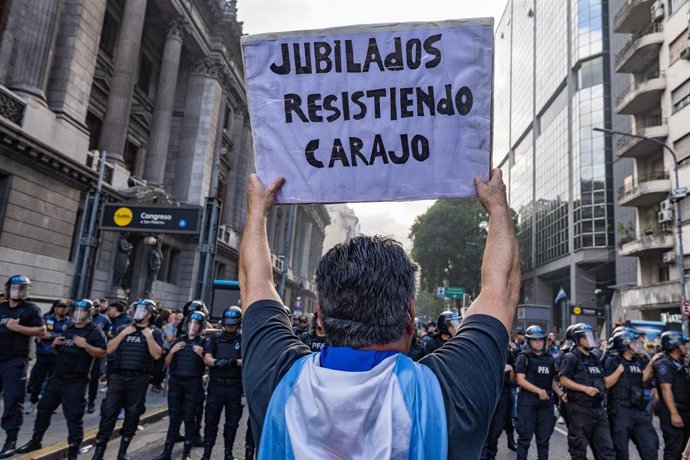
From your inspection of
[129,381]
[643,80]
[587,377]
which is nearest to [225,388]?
[129,381]

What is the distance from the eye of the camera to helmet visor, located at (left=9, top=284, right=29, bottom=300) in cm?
687

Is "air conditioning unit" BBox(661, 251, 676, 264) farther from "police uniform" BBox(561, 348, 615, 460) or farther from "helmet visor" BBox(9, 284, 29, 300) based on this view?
"helmet visor" BBox(9, 284, 29, 300)

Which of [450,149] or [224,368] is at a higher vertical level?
[450,149]

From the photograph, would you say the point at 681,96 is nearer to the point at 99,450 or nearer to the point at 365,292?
the point at 99,450

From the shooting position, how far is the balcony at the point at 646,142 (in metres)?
27.9

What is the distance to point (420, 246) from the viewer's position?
54062 mm

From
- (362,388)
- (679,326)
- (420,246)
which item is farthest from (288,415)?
(420,246)

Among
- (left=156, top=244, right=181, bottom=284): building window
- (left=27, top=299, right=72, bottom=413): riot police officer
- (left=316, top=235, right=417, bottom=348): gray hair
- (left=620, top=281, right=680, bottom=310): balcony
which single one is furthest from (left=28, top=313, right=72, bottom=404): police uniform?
(left=620, top=281, right=680, bottom=310): balcony

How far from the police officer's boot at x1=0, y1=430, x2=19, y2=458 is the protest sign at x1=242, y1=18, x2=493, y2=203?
6.21 m

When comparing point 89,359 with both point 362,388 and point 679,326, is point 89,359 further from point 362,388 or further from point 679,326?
point 679,326

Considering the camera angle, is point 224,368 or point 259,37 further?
point 224,368

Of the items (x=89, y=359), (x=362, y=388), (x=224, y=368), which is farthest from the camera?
(x=224, y=368)

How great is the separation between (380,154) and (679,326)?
63.0 ft

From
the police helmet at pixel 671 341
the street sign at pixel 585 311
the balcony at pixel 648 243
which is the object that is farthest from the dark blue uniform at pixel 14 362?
the balcony at pixel 648 243
